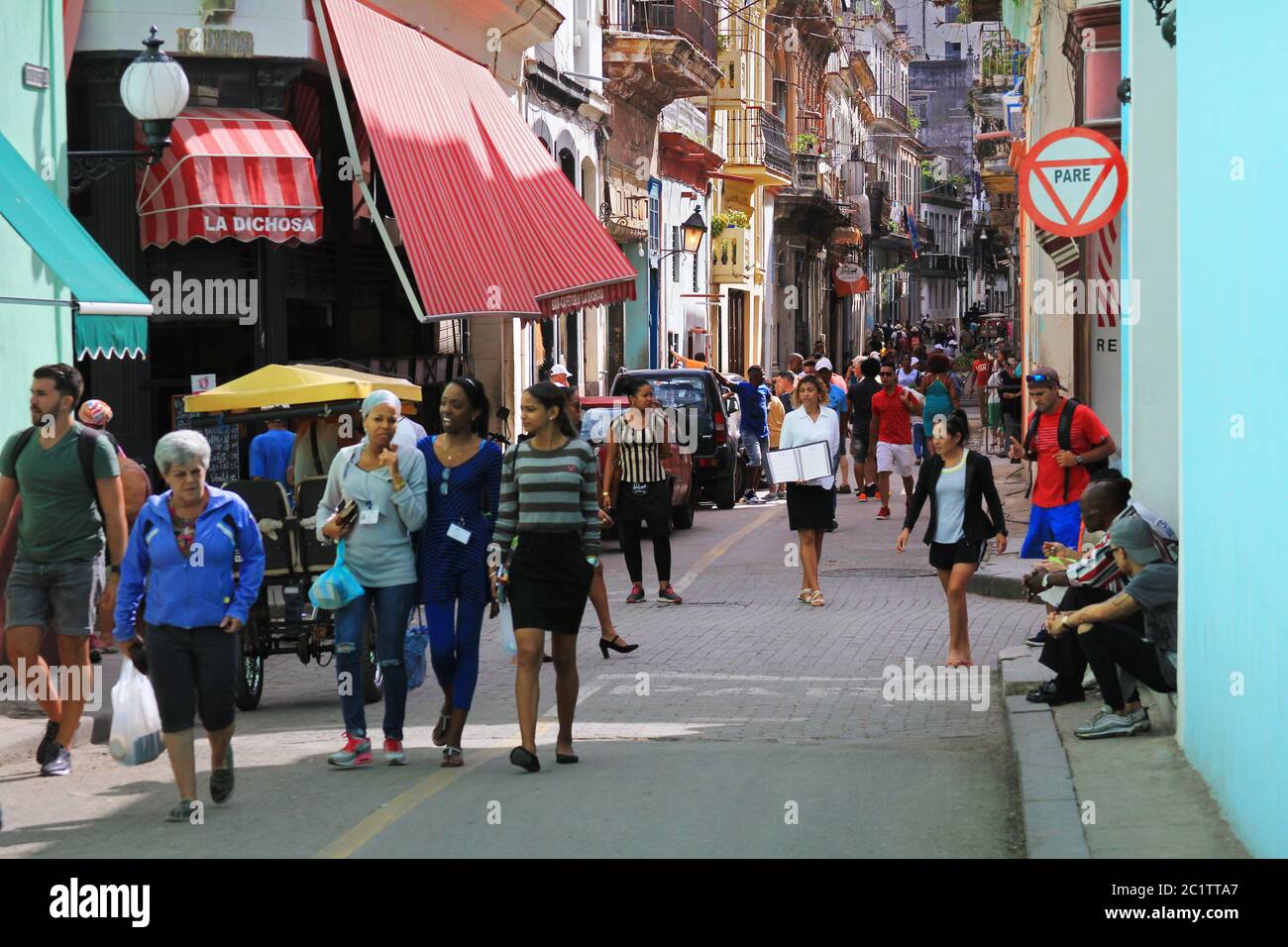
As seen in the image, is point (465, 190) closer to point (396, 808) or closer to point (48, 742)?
point (48, 742)

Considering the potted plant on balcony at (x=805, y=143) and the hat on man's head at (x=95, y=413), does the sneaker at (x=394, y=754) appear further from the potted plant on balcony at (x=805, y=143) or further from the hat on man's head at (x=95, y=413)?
A: the potted plant on balcony at (x=805, y=143)

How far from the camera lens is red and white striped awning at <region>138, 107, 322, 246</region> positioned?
17938 mm

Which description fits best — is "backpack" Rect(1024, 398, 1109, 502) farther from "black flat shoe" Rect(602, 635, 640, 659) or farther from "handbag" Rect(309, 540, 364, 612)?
Result: "handbag" Rect(309, 540, 364, 612)

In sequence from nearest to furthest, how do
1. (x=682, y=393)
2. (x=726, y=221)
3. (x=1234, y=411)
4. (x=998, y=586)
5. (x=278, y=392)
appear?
(x=1234, y=411) < (x=278, y=392) < (x=998, y=586) < (x=682, y=393) < (x=726, y=221)

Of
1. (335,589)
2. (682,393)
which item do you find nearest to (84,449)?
(335,589)

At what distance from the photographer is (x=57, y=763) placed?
934 cm

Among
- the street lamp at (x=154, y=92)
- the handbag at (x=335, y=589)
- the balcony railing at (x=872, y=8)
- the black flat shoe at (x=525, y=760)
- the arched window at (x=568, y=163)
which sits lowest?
the black flat shoe at (x=525, y=760)

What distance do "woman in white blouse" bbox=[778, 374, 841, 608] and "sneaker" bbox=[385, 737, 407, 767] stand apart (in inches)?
260

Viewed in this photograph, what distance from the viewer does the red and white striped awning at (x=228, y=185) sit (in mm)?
17938

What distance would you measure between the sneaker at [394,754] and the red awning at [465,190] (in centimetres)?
1014

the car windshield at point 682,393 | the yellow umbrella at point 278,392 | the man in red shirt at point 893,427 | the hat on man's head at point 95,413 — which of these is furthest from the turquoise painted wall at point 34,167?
the man in red shirt at point 893,427

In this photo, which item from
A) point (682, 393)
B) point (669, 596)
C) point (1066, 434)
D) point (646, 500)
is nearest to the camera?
point (1066, 434)

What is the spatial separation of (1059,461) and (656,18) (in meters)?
25.0

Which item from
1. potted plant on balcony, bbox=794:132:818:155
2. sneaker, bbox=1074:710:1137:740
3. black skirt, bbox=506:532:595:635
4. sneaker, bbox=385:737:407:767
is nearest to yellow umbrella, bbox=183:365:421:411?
sneaker, bbox=385:737:407:767
